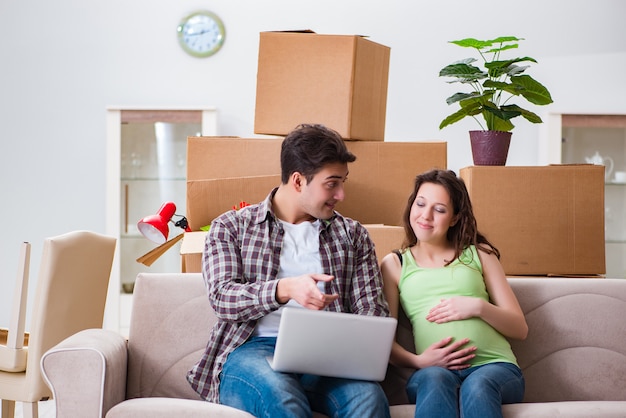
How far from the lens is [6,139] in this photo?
476cm

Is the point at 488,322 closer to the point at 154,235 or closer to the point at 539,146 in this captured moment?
the point at 154,235

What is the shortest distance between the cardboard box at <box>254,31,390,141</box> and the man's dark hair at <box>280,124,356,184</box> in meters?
0.69

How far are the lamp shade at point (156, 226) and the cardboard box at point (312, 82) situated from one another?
442 mm

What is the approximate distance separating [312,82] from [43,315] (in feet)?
3.95

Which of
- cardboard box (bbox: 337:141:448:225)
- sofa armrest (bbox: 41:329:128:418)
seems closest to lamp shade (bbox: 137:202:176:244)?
cardboard box (bbox: 337:141:448:225)

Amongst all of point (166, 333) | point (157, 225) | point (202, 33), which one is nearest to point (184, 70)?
point (202, 33)

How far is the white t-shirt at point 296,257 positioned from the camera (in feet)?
6.72

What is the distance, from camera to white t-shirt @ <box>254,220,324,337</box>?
205 centimetres

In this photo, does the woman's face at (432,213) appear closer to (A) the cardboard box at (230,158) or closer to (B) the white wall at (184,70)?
(A) the cardboard box at (230,158)

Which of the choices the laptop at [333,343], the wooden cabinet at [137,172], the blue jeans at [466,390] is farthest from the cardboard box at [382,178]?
the wooden cabinet at [137,172]

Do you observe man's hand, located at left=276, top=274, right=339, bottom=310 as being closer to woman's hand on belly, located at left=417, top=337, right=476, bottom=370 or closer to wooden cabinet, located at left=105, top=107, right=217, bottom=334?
woman's hand on belly, located at left=417, top=337, right=476, bottom=370

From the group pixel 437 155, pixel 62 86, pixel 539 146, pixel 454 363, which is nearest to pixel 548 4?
pixel 539 146

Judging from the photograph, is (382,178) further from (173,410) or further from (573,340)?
(173,410)

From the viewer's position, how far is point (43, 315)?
267 centimetres
